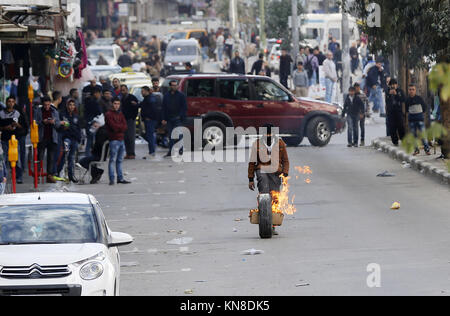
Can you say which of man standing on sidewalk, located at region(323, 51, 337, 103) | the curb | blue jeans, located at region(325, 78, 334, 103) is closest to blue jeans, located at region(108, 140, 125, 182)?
the curb

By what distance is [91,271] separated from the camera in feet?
35.5

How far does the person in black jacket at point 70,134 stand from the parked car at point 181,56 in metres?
33.0

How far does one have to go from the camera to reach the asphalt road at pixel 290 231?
43.8ft

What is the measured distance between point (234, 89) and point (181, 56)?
95.9 feet

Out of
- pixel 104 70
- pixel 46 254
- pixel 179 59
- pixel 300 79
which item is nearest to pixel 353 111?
pixel 300 79

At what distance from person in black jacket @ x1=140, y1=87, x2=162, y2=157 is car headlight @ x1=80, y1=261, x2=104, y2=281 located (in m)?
19.3

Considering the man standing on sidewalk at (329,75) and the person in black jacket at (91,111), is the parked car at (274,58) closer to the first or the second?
the man standing on sidewalk at (329,75)

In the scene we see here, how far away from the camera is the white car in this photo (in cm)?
1062

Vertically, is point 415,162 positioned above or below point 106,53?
below

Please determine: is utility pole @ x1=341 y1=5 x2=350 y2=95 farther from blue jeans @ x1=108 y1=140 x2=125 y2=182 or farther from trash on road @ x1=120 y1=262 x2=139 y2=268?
trash on road @ x1=120 y1=262 x2=139 y2=268

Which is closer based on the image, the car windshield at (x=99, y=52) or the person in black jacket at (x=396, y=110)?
the person in black jacket at (x=396, y=110)

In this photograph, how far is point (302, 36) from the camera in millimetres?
54938

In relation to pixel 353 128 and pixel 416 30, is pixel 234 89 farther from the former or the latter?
pixel 416 30

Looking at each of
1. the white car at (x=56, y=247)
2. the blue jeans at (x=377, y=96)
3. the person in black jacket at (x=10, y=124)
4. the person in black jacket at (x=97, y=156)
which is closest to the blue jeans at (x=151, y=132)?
the person in black jacket at (x=97, y=156)
